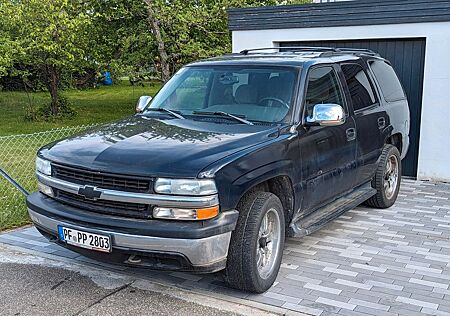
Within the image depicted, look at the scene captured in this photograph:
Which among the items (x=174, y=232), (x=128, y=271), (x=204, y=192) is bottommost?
(x=128, y=271)

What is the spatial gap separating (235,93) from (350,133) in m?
1.37

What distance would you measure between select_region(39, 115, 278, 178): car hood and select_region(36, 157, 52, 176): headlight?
0.17 ft

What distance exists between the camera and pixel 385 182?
6.98 m

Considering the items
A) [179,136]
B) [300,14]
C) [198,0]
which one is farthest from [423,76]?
[198,0]

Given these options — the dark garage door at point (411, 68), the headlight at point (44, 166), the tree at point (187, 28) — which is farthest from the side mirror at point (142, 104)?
the tree at point (187, 28)

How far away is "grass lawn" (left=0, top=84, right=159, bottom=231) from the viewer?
6874 mm

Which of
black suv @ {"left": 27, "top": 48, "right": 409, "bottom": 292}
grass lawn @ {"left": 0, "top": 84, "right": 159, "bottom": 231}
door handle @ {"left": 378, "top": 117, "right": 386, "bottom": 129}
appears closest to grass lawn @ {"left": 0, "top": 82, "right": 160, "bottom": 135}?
grass lawn @ {"left": 0, "top": 84, "right": 159, "bottom": 231}

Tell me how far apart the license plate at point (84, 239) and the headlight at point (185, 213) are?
1.43 feet

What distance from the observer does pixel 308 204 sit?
5016mm

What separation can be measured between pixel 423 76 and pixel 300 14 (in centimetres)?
230

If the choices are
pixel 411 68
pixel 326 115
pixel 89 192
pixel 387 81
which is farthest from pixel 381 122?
pixel 89 192

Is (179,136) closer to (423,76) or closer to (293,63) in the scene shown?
(293,63)

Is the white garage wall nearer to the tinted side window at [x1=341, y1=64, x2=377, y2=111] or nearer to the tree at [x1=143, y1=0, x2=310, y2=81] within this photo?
the tinted side window at [x1=341, y1=64, x2=377, y2=111]

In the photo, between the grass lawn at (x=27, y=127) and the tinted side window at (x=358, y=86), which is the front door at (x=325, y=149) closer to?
the tinted side window at (x=358, y=86)
